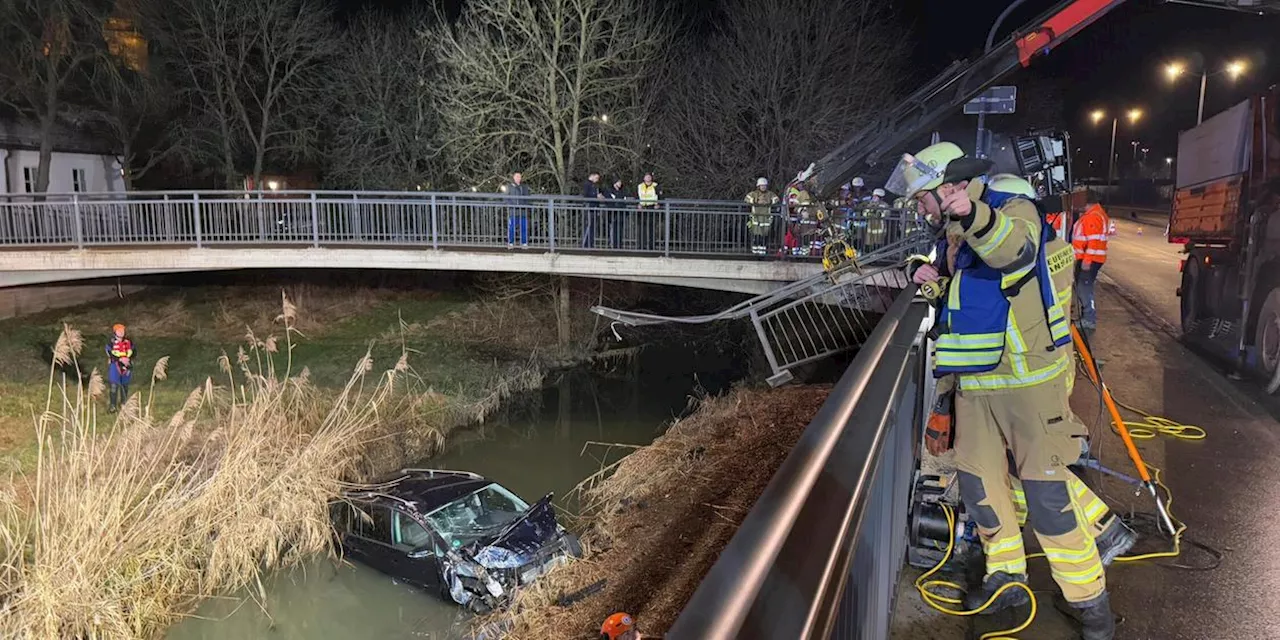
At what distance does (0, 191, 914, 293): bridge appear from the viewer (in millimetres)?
14086

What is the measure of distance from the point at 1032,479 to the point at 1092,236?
818 centimetres

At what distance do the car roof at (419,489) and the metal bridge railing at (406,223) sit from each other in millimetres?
Result: 5603

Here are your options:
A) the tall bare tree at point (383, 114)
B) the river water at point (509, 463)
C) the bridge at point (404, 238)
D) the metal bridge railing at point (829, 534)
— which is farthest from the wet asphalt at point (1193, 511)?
the tall bare tree at point (383, 114)

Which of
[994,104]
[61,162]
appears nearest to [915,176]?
[994,104]

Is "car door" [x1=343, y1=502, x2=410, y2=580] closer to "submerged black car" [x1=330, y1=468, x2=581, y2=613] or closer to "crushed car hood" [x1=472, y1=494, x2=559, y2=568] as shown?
"submerged black car" [x1=330, y1=468, x2=581, y2=613]

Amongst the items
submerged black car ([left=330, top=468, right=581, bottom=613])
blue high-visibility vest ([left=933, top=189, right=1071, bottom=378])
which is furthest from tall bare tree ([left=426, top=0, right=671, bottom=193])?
blue high-visibility vest ([left=933, top=189, right=1071, bottom=378])

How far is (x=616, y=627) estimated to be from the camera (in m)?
5.68

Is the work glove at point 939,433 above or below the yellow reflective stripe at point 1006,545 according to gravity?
above

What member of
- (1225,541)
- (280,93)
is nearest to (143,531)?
(1225,541)

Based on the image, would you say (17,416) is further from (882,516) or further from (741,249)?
(882,516)

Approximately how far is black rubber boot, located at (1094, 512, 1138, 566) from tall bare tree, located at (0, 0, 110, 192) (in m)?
26.1

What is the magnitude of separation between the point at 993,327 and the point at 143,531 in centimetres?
851

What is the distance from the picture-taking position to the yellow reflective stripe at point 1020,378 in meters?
3.39

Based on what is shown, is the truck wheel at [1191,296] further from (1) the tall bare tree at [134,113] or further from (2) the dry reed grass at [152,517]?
(1) the tall bare tree at [134,113]
